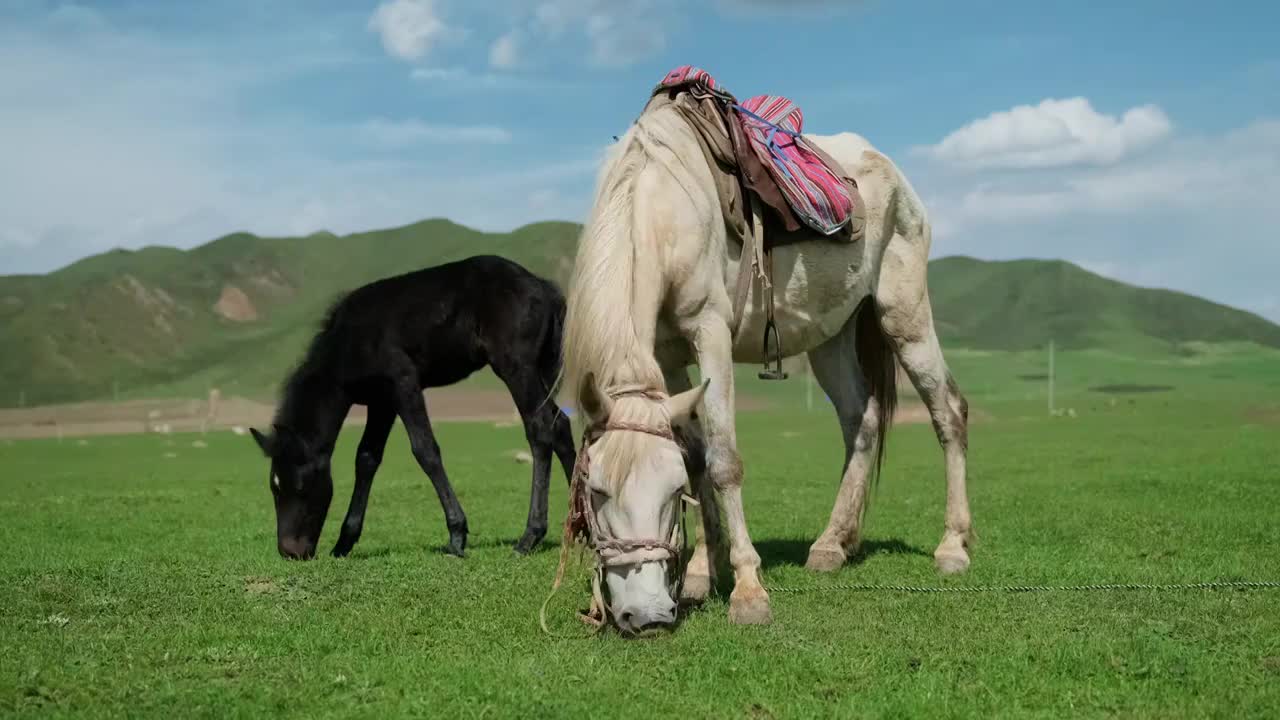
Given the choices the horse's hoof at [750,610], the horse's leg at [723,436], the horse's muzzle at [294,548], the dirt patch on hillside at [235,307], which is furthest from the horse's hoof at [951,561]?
the dirt patch on hillside at [235,307]

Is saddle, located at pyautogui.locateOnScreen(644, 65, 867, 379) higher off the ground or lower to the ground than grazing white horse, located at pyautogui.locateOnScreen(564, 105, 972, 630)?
higher

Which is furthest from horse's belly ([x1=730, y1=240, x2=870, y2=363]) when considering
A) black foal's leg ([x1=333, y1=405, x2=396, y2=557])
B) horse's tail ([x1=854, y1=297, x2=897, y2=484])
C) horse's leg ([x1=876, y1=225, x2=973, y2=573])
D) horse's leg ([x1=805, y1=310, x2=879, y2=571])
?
black foal's leg ([x1=333, y1=405, x2=396, y2=557])

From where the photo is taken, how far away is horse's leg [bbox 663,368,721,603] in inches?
292

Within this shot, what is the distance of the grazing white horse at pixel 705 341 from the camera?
6.00m

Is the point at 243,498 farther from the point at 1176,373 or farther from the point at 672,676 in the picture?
the point at 1176,373

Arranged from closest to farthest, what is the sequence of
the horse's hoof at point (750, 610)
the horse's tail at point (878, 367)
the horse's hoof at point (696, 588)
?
the horse's hoof at point (750, 610), the horse's hoof at point (696, 588), the horse's tail at point (878, 367)

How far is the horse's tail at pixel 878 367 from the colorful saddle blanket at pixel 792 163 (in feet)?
4.94

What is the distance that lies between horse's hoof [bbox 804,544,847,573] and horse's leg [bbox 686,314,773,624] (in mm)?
1860

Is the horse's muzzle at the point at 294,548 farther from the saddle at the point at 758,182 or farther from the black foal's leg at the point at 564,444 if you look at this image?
the saddle at the point at 758,182

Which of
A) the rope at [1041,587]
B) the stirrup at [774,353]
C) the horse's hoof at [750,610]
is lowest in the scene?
the rope at [1041,587]

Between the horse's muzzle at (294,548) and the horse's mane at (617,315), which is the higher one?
the horse's mane at (617,315)

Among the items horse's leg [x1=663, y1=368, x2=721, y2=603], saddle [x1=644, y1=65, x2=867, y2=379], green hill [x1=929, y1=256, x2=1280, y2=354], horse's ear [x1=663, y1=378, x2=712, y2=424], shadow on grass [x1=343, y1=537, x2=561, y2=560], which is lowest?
shadow on grass [x1=343, y1=537, x2=561, y2=560]

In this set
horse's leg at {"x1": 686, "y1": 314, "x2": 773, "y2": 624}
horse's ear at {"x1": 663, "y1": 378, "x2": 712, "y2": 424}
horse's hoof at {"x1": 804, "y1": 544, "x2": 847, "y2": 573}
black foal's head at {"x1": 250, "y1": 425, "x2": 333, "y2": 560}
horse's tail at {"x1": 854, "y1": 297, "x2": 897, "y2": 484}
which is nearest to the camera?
horse's ear at {"x1": 663, "y1": 378, "x2": 712, "y2": 424}

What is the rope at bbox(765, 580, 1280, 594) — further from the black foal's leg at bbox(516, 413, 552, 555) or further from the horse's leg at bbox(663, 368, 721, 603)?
the black foal's leg at bbox(516, 413, 552, 555)
